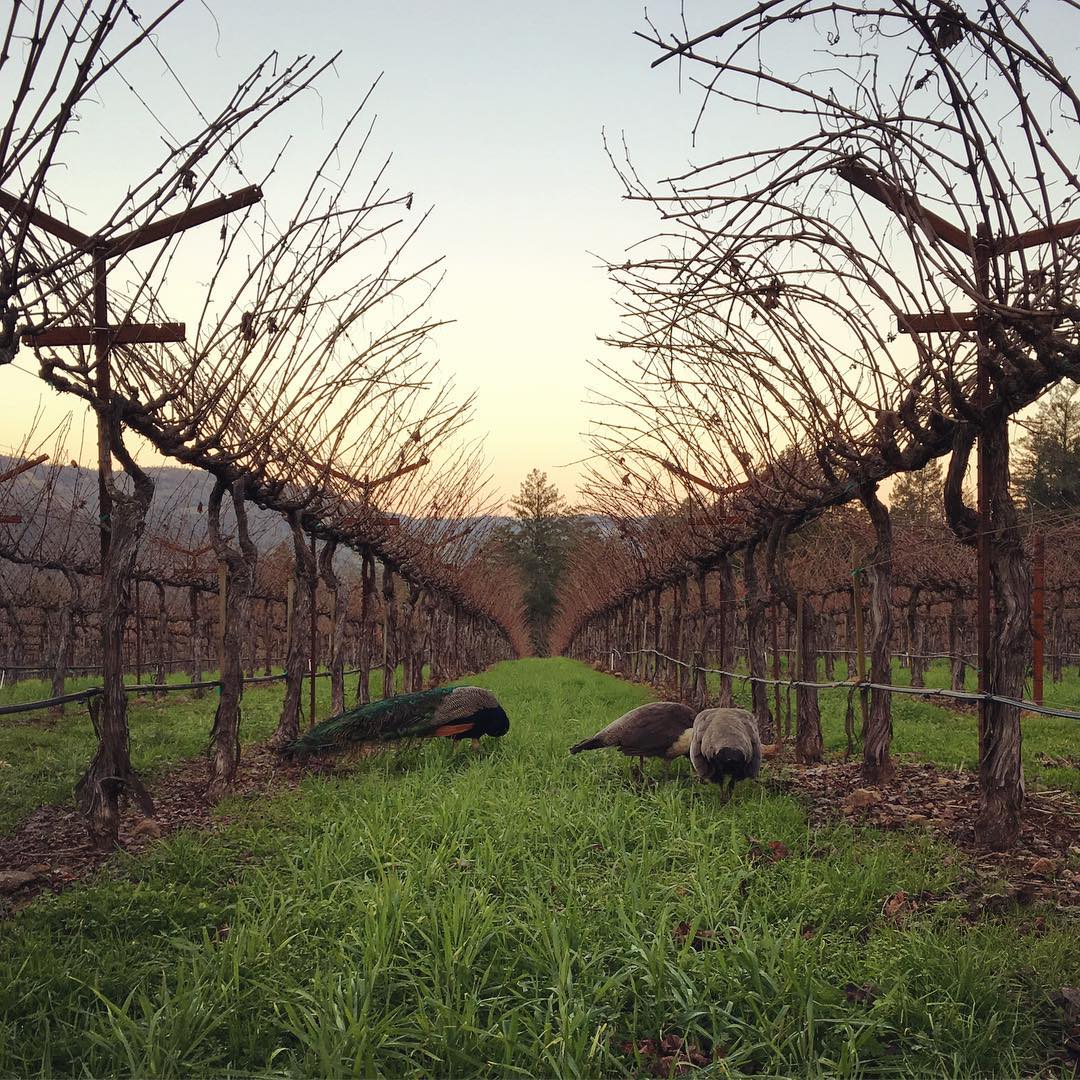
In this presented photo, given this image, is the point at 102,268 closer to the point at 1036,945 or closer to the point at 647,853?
the point at 647,853

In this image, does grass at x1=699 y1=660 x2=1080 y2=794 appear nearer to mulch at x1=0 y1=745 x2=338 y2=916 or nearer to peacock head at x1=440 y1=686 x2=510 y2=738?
peacock head at x1=440 y1=686 x2=510 y2=738

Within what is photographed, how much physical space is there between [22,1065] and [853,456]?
705 centimetres

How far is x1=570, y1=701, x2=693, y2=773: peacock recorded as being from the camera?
7820mm

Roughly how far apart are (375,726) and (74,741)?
5.49 meters

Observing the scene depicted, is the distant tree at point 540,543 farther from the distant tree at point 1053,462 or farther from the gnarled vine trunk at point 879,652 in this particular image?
the gnarled vine trunk at point 879,652

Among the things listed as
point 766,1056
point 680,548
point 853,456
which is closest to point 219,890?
point 766,1056

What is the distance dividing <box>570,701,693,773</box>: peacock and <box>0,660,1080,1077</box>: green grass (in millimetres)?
1837

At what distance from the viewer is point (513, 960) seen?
3.87 m

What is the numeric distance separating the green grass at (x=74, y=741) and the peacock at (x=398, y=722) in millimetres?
2047

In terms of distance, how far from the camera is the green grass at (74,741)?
828cm

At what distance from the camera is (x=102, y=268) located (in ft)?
20.0

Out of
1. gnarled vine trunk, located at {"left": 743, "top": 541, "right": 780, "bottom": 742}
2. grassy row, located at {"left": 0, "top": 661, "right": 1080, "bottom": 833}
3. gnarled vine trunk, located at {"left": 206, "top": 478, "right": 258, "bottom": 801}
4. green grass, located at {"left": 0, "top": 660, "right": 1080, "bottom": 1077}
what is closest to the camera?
green grass, located at {"left": 0, "top": 660, "right": 1080, "bottom": 1077}

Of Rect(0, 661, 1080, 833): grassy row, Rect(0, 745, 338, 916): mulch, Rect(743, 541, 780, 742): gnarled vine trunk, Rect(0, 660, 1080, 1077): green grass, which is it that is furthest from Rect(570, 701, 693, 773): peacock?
Rect(743, 541, 780, 742): gnarled vine trunk

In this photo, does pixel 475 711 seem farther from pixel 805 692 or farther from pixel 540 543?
pixel 540 543
